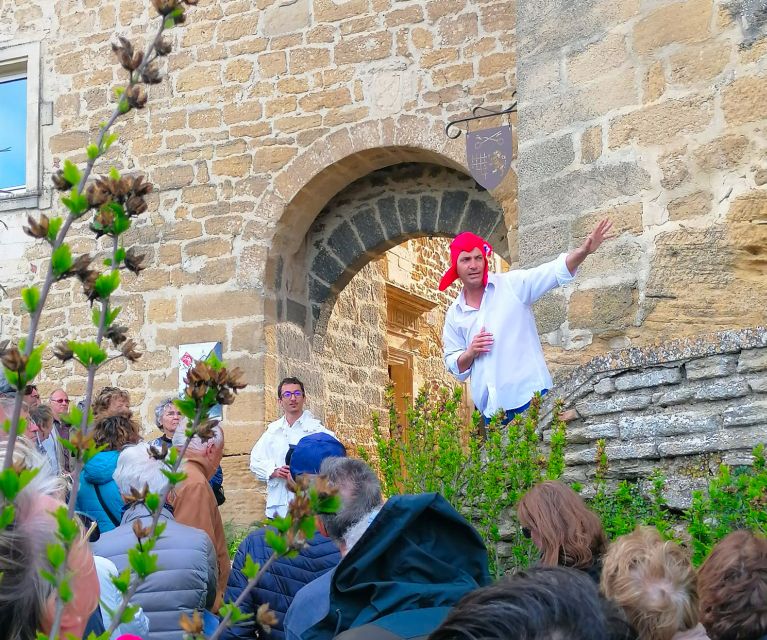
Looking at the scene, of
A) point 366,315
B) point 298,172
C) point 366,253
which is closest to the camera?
Answer: point 298,172

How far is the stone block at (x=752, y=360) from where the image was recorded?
465 centimetres

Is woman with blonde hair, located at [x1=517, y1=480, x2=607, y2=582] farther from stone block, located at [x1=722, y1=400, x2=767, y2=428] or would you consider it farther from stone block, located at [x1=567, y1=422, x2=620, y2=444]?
stone block, located at [x1=567, y1=422, x2=620, y2=444]

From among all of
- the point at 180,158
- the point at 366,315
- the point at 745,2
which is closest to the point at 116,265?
the point at 745,2

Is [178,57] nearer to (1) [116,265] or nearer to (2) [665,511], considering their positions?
(2) [665,511]

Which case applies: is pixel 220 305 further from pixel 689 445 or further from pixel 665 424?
pixel 689 445

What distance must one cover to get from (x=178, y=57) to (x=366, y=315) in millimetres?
3202

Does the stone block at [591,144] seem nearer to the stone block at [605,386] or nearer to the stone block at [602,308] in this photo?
the stone block at [602,308]

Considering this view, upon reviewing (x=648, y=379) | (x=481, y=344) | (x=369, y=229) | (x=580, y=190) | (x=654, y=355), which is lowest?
(x=648, y=379)

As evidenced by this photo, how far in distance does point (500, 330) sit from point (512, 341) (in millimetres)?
81

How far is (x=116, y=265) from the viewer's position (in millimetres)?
1597

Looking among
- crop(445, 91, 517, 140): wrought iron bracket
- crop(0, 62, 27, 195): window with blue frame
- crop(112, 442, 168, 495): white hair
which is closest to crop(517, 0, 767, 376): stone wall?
crop(445, 91, 517, 140): wrought iron bracket

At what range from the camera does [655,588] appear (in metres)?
2.38

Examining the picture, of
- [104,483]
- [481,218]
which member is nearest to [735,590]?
[104,483]

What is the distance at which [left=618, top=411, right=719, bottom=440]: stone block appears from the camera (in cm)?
473
